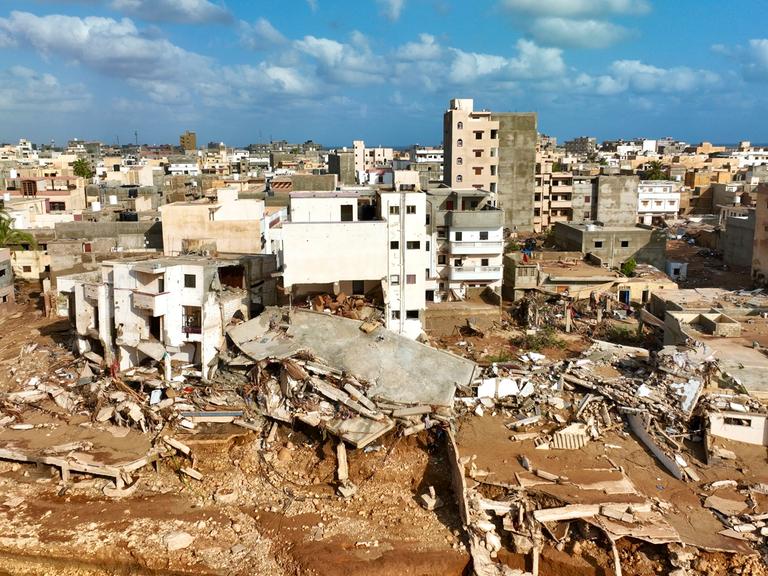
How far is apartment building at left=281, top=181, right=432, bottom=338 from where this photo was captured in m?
27.1

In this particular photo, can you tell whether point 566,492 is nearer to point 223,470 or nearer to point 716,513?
point 716,513

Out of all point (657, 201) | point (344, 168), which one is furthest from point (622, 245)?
point (657, 201)

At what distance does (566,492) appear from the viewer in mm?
17875

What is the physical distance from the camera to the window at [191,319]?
981 inches

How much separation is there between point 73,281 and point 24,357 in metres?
4.06

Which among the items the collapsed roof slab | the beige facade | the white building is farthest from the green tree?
the white building

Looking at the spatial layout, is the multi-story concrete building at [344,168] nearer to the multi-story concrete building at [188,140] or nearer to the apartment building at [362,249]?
the apartment building at [362,249]

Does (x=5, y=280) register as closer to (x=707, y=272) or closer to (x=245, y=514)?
(x=245, y=514)

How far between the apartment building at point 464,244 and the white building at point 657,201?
4345cm

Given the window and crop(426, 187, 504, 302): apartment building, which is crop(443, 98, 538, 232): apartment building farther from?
the window

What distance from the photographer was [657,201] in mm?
75188

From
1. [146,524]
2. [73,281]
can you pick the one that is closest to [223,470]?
[146,524]

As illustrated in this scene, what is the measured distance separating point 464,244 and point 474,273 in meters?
1.87

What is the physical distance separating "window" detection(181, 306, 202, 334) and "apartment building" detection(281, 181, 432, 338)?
391 centimetres
